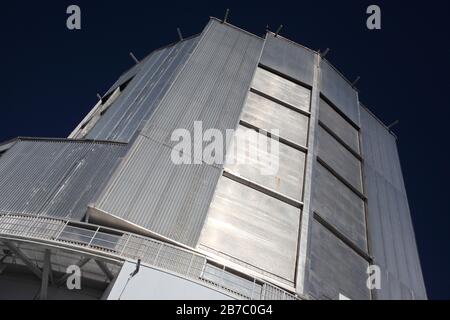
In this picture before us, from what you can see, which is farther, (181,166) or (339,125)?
(339,125)

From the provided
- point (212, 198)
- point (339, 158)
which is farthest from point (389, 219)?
point (212, 198)

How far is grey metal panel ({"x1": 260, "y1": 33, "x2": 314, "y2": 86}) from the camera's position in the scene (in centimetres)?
2450

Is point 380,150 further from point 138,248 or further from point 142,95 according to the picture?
point 138,248

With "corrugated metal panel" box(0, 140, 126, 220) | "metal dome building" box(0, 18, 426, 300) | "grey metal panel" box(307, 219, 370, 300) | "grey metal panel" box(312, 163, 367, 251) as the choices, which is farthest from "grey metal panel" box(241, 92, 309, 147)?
"corrugated metal panel" box(0, 140, 126, 220)

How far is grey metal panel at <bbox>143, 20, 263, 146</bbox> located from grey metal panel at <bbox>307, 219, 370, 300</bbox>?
604 cm

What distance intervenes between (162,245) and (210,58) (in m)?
12.0

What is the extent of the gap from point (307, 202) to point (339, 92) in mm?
10681

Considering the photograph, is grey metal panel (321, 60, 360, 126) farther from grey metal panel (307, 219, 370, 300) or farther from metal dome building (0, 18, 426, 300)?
grey metal panel (307, 219, 370, 300)

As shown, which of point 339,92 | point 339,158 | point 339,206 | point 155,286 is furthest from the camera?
point 339,92

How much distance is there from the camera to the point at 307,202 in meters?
18.1

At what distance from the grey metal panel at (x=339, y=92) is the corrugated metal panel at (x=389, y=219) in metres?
0.98

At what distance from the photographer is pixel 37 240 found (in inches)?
487
